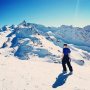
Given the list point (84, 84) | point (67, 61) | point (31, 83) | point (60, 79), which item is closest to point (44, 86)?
point (31, 83)

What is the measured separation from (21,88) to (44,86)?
1.97m

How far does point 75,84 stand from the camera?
632 inches

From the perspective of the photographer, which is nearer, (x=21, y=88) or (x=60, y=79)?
(x=21, y=88)

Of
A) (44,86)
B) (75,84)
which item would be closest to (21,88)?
(44,86)

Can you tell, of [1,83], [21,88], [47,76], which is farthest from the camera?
[47,76]

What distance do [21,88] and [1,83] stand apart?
2.14 m

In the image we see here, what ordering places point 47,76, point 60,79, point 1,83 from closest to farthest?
1. point 1,83
2. point 60,79
3. point 47,76

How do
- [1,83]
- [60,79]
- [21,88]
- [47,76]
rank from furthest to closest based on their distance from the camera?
[47,76] < [60,79] < [1,83] < [21,88]

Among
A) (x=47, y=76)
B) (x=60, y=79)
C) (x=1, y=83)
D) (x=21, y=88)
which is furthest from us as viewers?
(x=47, y=76)

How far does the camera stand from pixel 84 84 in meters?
16.4

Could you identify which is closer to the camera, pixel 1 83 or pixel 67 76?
pixel 1 83

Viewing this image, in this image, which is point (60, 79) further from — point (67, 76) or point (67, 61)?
point (67, 61)

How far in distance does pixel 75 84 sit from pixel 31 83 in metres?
3.92

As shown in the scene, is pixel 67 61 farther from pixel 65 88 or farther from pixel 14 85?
pixel 14 85
